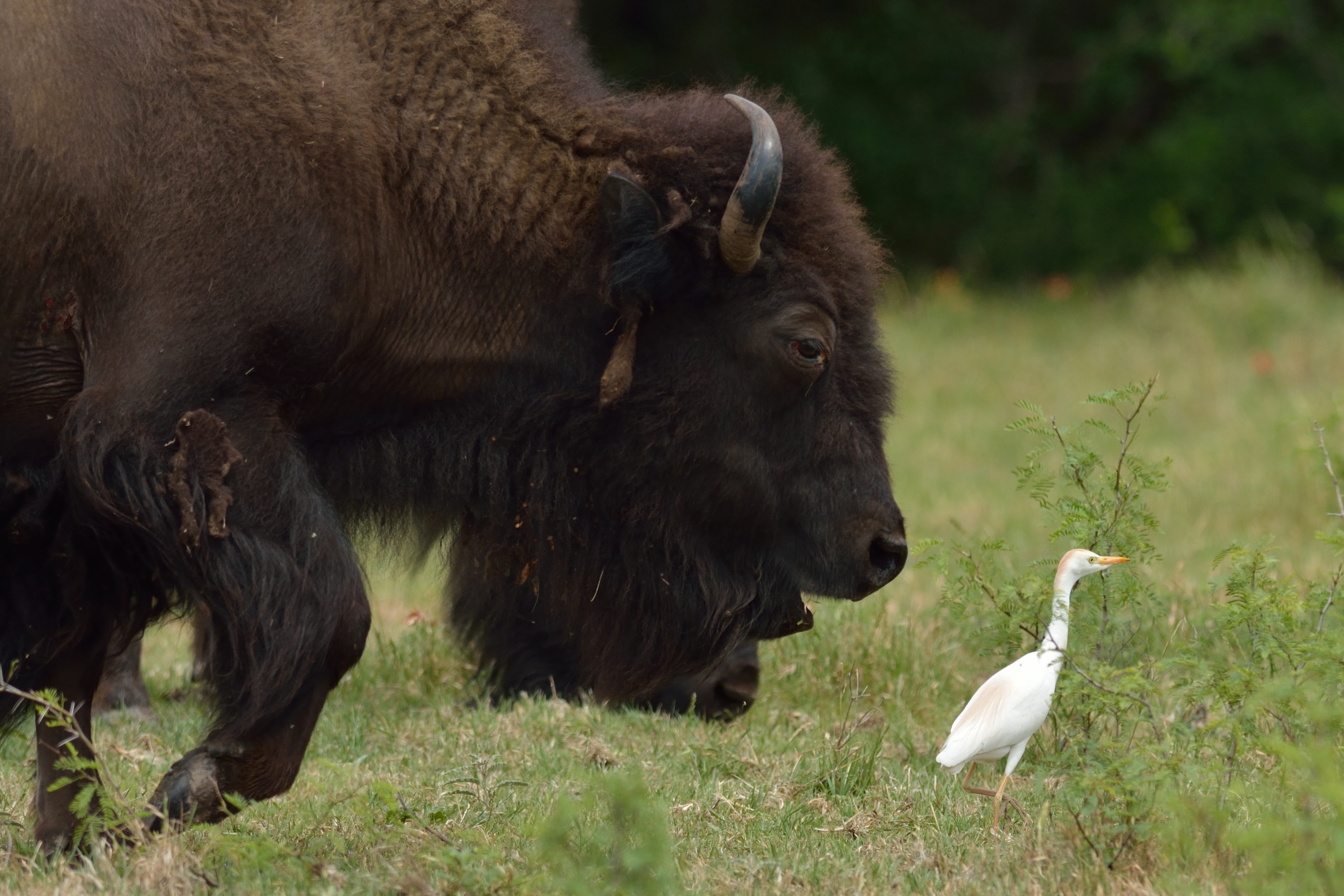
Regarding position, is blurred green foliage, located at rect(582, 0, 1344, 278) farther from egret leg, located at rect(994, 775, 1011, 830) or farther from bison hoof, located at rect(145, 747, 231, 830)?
bison hoof, located at rect(145, 747, 231, 830)

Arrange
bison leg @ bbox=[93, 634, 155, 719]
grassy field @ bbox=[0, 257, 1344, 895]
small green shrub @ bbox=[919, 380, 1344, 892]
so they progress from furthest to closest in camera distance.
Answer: bison leg @ bbox=[93, 634, 155, 719] → grassy field @ bbox=[0, 257, 1344, 895] → small green shrub @ bbox=[919, 380, 1344, 892]

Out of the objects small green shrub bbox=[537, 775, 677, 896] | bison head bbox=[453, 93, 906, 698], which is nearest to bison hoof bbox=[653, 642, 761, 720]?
bison head bbox=[453, 93, 906, 698]

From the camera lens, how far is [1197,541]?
24.2 feet

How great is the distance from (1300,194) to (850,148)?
15.4ft

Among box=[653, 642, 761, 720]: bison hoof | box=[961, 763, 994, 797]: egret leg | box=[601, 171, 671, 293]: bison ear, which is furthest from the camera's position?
box=[653, 642, 761, 720]: bison hoof

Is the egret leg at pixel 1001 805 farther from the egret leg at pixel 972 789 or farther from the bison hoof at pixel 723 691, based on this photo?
the bison hoof at pixel 723 691

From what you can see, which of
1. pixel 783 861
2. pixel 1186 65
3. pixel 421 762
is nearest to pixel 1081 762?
pixel 783 861

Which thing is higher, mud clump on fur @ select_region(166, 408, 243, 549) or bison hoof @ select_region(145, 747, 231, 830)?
mud clump on fur @ select_region(166, 408, 243, 549)

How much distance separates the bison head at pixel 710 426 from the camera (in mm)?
3859

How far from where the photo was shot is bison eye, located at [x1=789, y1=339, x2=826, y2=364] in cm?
386

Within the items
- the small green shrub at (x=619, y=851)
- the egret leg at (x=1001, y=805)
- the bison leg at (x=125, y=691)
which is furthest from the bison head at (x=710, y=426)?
the bison leg at (x=125, y=691)

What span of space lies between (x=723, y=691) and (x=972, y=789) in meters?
1.64

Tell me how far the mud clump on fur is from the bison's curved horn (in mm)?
1227

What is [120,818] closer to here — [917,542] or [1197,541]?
[917,542]
